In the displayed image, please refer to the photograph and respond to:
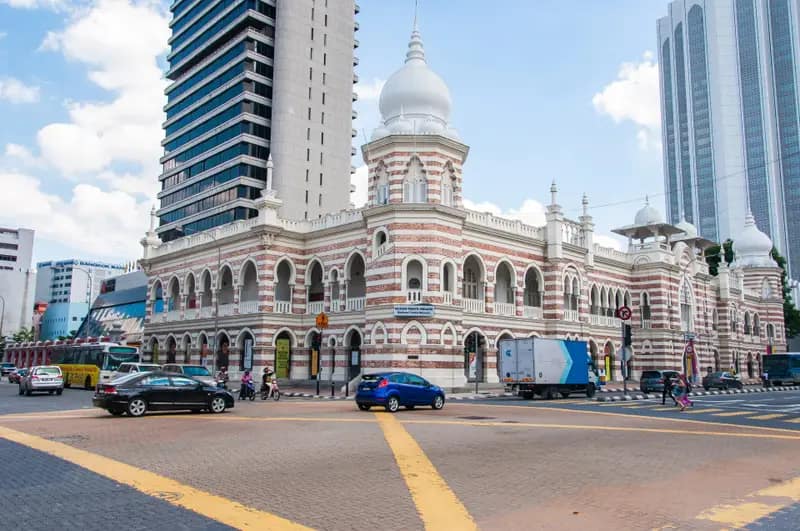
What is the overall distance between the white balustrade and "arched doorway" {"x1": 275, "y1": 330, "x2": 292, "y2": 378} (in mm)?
1898

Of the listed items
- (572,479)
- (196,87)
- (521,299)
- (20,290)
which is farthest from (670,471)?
(20,290)

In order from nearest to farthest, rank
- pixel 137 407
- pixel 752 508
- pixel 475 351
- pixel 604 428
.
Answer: pixel 752 508
pixel 604 428
pixel 137 407
pixel 475 351

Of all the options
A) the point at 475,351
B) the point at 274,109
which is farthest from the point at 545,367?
the point at 274,109

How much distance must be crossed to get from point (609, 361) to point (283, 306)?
24.5m

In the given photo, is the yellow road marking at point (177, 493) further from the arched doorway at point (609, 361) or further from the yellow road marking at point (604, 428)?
the arched doorway at point (609, 361)

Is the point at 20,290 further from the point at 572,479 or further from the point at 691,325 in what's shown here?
the point at 572,479

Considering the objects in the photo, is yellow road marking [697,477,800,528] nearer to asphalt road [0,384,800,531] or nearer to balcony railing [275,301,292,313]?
asphalt road [0,384,800,531]

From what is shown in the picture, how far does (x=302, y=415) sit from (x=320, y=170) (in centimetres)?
5280

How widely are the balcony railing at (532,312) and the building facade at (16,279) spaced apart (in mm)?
112120

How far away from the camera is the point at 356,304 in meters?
37.3

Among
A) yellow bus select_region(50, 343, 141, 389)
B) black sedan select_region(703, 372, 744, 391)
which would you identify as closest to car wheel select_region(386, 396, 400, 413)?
yellow bus select_region(50, 343, 141, 389)

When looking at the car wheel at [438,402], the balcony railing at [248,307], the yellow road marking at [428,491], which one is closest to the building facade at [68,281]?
the balcony railing at [248,307]

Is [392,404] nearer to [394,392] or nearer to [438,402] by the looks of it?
[394,392]

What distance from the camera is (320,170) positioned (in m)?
70.7
